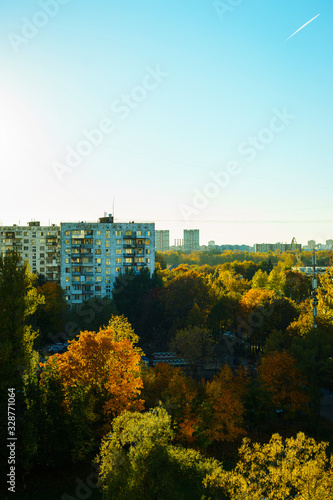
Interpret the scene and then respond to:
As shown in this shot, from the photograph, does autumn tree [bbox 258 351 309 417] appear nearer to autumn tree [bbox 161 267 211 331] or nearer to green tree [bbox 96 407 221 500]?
green tree [bbox 96 407 221 500]

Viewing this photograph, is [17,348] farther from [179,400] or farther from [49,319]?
[49,319]

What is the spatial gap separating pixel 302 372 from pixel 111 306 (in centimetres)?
2887

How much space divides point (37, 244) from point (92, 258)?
28732mm

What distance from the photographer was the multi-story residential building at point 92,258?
Result: 82.4m

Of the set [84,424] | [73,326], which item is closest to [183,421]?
[84,424]

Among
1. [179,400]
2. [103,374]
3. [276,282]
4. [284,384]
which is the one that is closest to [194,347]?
[284,384]

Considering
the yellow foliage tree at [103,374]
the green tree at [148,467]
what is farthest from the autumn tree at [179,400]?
the green tree at [148,467]

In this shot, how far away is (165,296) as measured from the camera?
58.3m

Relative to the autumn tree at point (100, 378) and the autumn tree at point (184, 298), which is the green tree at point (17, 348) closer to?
the autumn tree at point (100, 378)

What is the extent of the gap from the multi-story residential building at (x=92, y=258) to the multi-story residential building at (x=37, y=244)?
24.1 metres

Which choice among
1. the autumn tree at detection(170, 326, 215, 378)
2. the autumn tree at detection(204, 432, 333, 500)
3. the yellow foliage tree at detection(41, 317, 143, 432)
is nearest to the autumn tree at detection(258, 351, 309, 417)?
the autumn tree at detection(170, 326, 215, 378)

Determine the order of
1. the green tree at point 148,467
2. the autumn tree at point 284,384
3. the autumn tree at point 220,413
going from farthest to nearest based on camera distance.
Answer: the autumn tree at point 284,384 → the autumn tree at point 220,413 → the green tree at point 148,467

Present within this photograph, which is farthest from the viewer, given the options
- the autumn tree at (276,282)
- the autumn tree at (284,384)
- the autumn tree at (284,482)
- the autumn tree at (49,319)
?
the autumn tree at (276,282)

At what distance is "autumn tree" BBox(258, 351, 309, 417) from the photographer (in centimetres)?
3238
